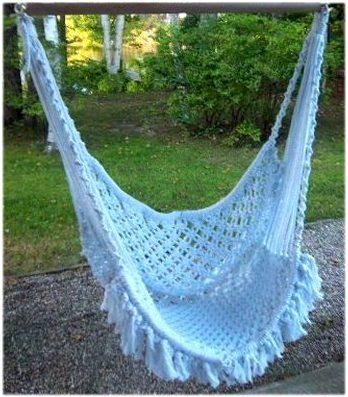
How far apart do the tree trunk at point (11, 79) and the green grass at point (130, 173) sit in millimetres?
169

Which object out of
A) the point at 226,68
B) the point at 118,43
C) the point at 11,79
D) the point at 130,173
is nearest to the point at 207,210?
the point at 130,173

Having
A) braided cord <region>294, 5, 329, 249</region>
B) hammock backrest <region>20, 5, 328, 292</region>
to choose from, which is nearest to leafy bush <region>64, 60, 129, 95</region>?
hammock backrest <region>20, 5, 328, 292</region>

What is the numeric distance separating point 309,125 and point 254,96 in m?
3.17

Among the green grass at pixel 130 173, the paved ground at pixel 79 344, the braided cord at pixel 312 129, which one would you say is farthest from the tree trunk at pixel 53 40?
the braided cord at pixel 312 129

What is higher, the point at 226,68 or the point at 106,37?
the point at 226,68

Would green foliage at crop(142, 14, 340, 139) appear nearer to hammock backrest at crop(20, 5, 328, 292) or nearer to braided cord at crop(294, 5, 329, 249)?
hammock backrest at crop(20, 5, 328, 292)

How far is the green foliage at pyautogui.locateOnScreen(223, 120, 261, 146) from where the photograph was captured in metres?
4.47

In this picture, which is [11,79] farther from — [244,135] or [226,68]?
[244,135]

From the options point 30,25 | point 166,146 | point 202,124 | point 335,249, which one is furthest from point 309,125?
point 202,124

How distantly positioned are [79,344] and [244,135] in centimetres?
305

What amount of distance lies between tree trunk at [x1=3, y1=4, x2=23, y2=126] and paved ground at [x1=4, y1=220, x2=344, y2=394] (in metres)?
2.01

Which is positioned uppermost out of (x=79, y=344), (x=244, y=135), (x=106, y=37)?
(x=79, y=344)

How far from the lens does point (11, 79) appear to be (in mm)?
4387

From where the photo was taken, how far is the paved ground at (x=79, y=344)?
1.69 metres
